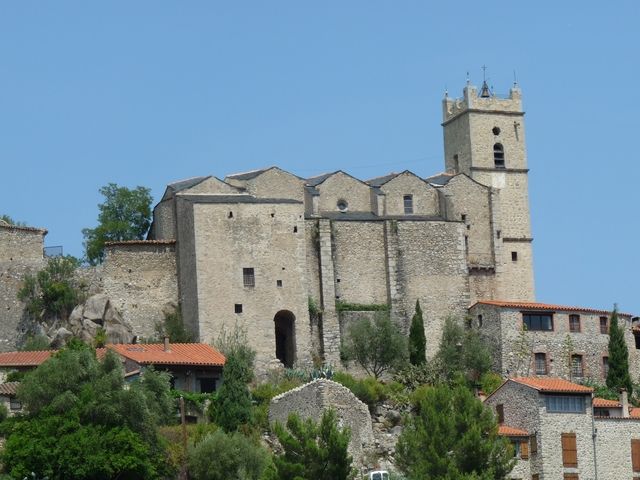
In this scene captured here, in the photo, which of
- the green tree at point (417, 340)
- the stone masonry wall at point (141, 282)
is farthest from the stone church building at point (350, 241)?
the green tree at point (417, 340)

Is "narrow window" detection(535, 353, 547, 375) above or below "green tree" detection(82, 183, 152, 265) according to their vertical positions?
below

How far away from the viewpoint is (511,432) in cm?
7594

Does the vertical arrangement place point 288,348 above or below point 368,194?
below

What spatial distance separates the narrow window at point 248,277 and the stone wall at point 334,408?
34.8 ft

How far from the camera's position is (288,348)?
297 ft

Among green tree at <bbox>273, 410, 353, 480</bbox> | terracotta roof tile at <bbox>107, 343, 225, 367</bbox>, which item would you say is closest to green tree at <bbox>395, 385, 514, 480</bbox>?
green tree at <bbox>273, 410, 353, 480</bbox>

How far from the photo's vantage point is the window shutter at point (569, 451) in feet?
249

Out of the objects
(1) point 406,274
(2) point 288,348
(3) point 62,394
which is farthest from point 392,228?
(3) point 62,394

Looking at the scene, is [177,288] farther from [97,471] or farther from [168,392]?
[97,471]

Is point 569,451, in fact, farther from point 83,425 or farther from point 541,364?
point 83,425

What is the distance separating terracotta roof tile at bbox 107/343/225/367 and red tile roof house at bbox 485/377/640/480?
12.8 metres

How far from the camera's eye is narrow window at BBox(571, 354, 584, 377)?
9012cm

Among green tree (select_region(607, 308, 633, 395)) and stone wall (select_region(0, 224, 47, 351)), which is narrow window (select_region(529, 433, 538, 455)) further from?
stone wall (select_region(0, 224, 47, 351))

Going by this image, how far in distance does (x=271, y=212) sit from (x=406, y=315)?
849cm
